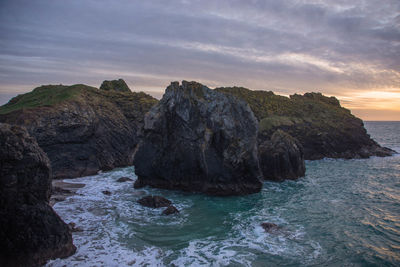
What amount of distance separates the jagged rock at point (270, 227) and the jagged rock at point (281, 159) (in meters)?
13.4

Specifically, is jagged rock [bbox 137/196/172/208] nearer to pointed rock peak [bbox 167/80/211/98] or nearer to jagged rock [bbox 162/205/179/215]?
jagged rock [bbox 162/205/179/215]

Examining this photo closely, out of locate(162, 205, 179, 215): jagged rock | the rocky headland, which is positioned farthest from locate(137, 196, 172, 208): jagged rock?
the rocky headland

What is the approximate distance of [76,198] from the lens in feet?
63.7

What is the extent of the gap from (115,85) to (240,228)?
1692 inches

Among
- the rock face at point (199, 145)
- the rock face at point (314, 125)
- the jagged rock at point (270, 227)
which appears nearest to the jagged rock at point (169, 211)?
the rock face at point (199, 145)

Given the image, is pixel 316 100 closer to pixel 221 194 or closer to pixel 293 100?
pixel 293 100

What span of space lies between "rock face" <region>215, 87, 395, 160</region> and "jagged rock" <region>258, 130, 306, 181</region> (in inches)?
708

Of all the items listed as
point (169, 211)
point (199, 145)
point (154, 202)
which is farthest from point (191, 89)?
point (169, 211)

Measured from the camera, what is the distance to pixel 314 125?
5253 centimetres

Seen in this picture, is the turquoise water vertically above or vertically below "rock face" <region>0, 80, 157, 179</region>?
below

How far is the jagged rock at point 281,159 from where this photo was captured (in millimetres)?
28750

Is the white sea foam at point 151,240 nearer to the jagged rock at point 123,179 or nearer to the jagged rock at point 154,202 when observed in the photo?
the jagged rock at point 154,202

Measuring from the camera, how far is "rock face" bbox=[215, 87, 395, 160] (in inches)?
1882

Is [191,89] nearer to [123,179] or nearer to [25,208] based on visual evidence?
[123,179]
